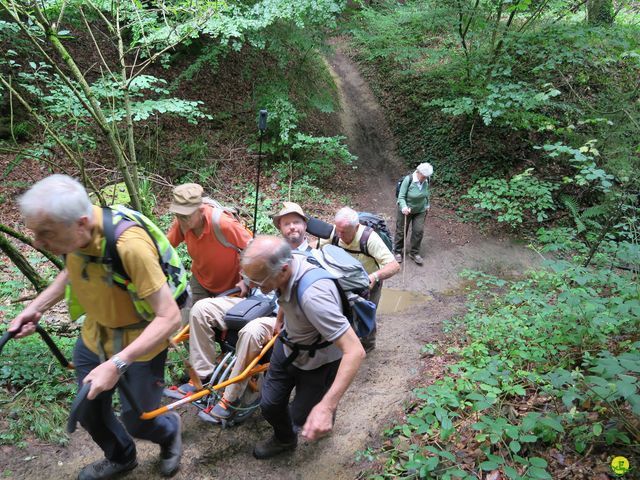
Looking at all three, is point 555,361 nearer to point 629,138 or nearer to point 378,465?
point 378,465

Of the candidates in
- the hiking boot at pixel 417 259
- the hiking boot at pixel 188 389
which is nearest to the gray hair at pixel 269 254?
the hiking boot at pixel 188 389

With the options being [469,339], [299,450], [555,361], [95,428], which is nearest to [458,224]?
[469,339]

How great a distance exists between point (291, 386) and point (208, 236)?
1.63 meters

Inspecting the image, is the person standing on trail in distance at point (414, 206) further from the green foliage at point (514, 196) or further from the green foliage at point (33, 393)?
the green foliage at point (33, 393)

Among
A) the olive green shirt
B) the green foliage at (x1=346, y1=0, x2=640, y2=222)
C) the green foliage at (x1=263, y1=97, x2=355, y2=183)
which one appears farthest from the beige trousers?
the green foliage at (x1=263, y1=97, x2=355, y2=183)

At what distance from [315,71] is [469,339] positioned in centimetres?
1191

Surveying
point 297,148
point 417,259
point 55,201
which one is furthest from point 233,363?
point 297,148

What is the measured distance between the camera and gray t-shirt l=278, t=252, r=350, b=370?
2.50m

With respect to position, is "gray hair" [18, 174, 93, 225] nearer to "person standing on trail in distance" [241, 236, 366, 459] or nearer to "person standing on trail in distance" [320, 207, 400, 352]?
"person standing on trail in distance" [241, 236, 366, 459]

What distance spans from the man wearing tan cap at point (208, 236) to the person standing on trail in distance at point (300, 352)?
1180 mm

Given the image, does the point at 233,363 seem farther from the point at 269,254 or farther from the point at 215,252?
the point at 269,254

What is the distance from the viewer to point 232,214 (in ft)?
13.6

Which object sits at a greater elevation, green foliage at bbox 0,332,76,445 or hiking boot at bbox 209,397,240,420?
green foliage at bbox 0,332,76,445

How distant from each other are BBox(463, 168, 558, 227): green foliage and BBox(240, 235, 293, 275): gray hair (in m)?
7.98
